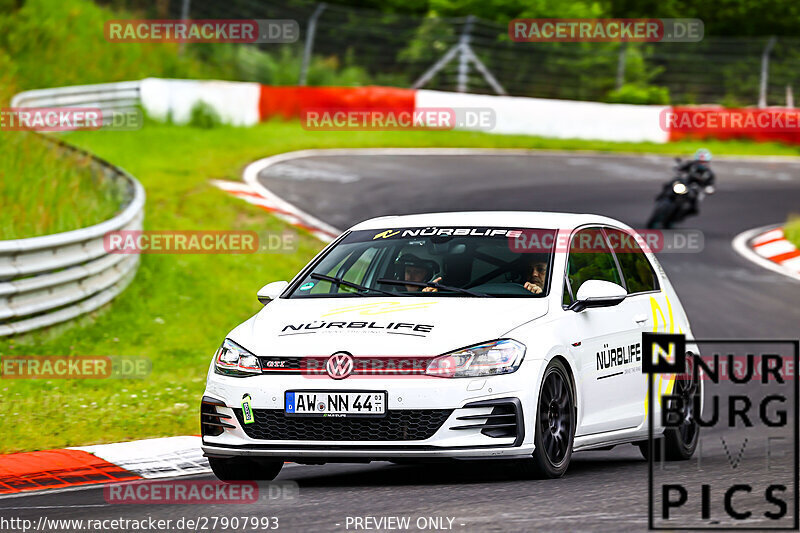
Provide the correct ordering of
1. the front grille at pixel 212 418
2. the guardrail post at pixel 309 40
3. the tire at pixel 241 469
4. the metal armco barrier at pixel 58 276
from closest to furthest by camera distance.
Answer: the front grille at pixel 212 418 → the tire at pixel 241 469 → the metal armco barrier at pixel 58 276 → the guardrail post at pixel 309 40

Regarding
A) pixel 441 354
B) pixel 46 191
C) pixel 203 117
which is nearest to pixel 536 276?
pixel 441 354

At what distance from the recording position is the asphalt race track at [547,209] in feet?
20.1

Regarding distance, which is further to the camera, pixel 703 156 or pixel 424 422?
pixel 703 156

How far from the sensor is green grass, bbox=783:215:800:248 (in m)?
20.2

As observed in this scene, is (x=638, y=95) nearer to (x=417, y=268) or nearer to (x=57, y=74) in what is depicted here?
(x=57, y=74)

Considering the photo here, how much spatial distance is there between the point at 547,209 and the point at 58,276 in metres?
10.2

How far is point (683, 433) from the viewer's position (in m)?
8.65

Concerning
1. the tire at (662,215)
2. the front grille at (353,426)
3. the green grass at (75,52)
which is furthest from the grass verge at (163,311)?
the tire at (662,215)

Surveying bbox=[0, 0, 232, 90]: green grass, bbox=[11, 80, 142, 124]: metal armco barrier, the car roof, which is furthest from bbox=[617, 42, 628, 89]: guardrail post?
the car roof

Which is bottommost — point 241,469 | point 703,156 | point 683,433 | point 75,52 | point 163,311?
point 163,311

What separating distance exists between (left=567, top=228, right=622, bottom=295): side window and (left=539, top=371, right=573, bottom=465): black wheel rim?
2.59 feet

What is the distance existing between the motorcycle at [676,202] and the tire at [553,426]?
13.1 meters

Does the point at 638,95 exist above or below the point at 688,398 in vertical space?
above

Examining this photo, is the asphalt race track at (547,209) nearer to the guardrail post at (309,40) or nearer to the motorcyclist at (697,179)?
the motorcyclist at (697,179)
